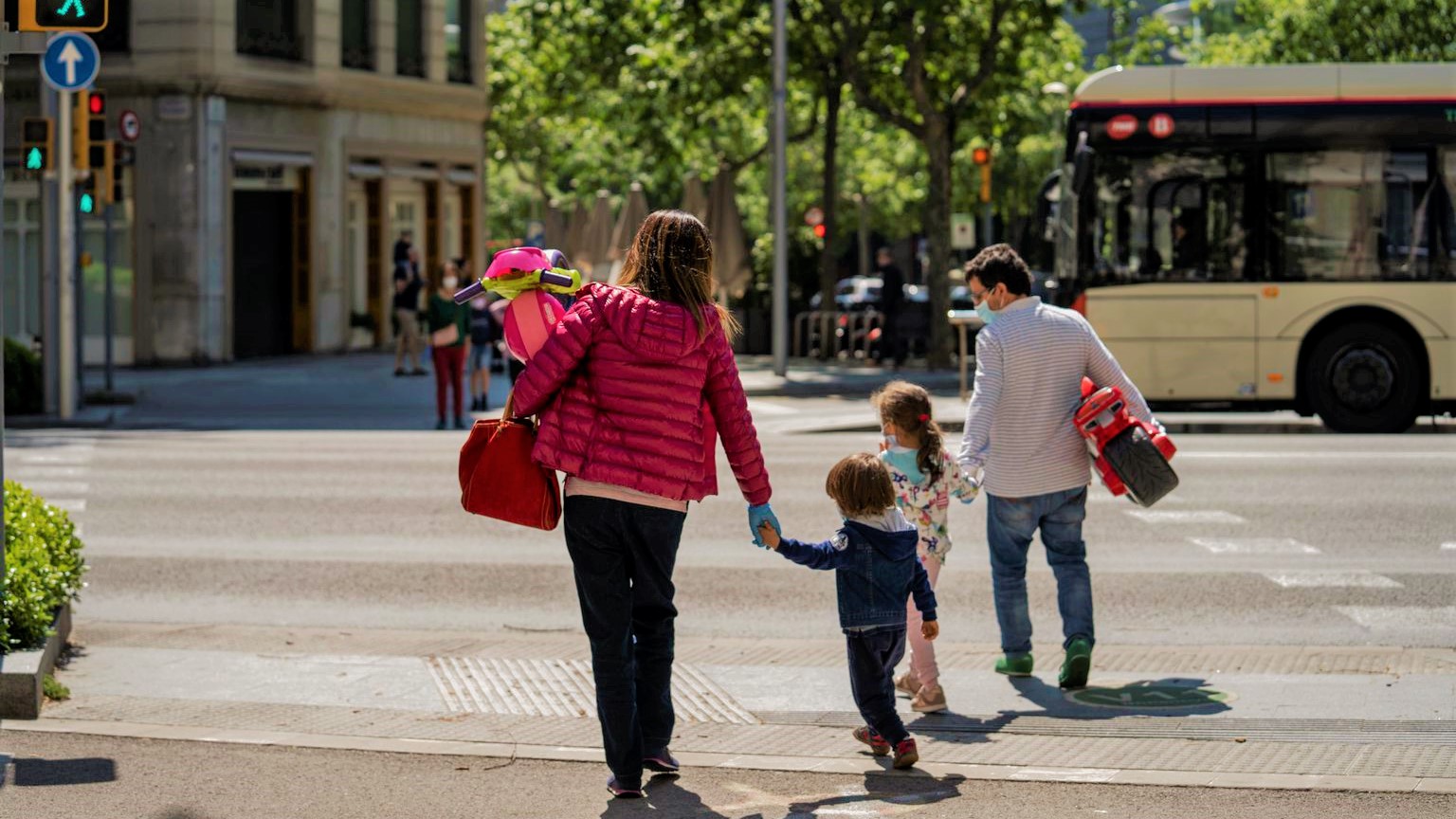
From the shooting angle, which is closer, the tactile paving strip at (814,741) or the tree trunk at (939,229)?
A: the tactile paving strip at (814,741)

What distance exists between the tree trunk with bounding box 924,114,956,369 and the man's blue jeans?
22.3 meters

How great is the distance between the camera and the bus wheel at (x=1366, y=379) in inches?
717

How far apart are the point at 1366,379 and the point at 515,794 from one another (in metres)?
13.7

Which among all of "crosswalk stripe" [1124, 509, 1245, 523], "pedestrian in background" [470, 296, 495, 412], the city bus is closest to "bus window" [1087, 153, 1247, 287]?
the city bus

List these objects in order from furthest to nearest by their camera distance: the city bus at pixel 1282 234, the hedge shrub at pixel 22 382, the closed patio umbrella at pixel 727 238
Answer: the closed patio umbrella at pixel 727 238
the hedge shrub at pixel 22 382
the city bus at pixel 1282 234

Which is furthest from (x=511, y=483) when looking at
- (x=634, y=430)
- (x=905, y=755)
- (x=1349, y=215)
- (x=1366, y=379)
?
(x=1349, y=215)

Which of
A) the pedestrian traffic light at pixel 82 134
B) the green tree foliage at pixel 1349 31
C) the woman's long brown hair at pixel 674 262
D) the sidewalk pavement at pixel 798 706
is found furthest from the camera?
the green tree foliage at pixel 1349 31

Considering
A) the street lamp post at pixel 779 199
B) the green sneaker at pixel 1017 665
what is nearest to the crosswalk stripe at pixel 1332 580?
the green sneaker at pixel 1017 665

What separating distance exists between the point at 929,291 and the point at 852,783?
2510 cm

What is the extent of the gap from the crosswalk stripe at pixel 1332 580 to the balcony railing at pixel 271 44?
25.0 metres

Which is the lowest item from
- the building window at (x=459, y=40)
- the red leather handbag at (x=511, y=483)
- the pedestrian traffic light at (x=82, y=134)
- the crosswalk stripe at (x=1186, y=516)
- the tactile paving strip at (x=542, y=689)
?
the tactile paving strip at (x=542, y=689)

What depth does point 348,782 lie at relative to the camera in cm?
630

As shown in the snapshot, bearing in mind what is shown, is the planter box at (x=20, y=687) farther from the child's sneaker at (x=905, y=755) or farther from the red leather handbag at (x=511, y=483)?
the child's sneaker at (x=905, y=755)

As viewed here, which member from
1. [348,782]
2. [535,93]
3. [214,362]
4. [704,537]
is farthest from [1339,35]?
[348,782]
